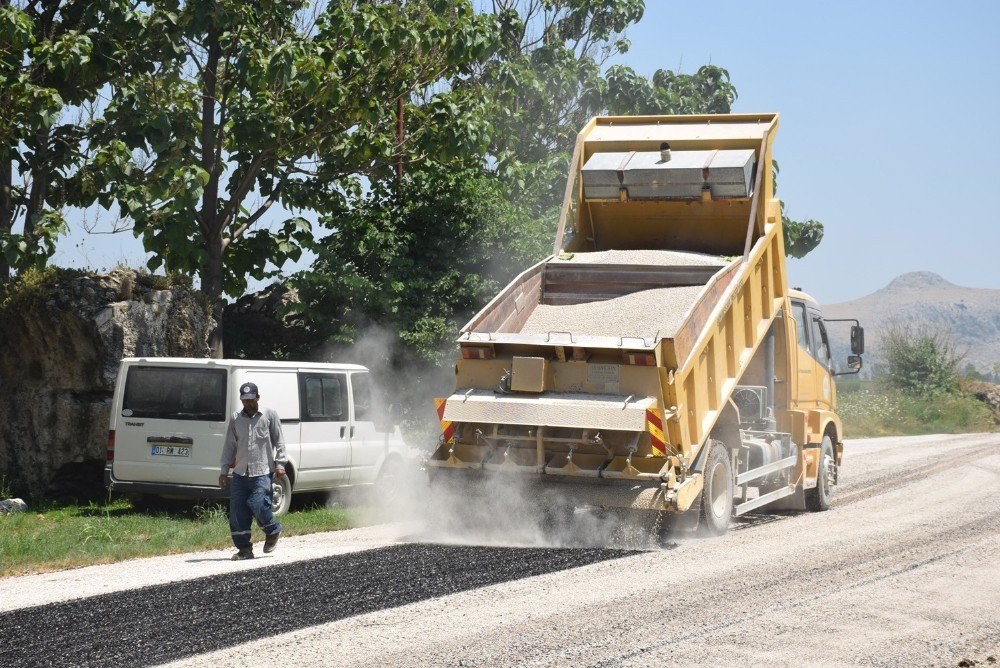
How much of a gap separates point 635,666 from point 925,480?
12.7 m

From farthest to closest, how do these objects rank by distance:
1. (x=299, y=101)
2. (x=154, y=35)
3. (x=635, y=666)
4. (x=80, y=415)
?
1. (x=299, y=101)
2. (x=154, y=35)
3. (x=80, y=415)
4. (x=635, y=666)

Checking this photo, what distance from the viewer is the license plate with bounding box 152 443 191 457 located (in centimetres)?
1333

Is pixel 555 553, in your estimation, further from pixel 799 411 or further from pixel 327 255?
pixel 327 255

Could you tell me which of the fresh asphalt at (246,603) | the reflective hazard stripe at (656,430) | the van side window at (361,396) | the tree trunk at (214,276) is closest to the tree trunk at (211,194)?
the tree trunk at (214,276)

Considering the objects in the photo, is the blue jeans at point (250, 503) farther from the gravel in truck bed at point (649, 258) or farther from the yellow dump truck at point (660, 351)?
the gravel in truck bed at point (649, 258)

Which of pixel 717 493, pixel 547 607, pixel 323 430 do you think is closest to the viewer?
pixel 547 607

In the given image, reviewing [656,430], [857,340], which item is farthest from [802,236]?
[656,430]

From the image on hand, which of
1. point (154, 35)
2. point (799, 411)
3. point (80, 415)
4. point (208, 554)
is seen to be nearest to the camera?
point (208, 554)

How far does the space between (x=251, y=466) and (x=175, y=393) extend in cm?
314

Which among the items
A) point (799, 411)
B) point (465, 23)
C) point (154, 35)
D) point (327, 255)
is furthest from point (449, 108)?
point (799, 411)

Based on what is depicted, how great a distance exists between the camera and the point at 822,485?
14.2 meters

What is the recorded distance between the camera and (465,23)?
18953 millimetres

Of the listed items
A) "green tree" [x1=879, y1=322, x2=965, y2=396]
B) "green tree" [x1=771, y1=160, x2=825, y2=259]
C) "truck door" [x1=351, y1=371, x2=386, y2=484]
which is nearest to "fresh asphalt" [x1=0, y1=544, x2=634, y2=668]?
"truck door" [x1=351, y1=371, x2=386, y2=484]

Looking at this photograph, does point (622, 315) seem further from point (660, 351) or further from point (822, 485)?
point (822, 485)
